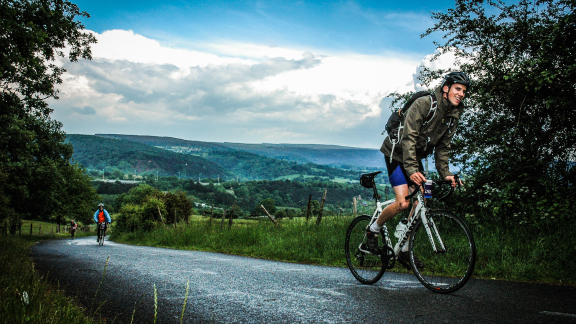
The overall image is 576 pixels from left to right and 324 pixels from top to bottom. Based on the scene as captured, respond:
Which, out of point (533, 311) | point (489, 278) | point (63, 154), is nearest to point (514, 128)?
point (489, 278)

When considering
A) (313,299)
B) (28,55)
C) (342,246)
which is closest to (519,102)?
(342,246)

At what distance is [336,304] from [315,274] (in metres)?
2.15

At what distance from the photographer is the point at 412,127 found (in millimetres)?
4512

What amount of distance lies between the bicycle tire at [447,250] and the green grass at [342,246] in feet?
3.71

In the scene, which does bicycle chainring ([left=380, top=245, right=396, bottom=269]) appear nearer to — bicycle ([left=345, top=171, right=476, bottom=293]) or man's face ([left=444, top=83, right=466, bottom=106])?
bicycle ([left=345, top=171, right=476, bottom=293])

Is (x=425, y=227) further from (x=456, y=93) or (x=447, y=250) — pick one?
(x=456, y=93)

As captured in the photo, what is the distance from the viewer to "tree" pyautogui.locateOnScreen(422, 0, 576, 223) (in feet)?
27.9

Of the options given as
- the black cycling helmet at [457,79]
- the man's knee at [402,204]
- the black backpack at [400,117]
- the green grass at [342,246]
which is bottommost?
the green grass at [342,246]

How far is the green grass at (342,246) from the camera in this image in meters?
5.82

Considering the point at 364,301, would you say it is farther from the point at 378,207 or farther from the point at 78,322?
the point at 78,322

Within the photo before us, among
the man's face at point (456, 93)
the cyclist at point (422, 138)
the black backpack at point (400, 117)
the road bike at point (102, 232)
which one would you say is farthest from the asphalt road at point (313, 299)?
the road bike at point (102, 232)

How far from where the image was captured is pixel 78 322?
316cm

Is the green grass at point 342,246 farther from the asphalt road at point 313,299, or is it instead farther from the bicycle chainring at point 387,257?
the bicycle chainring at point 387,257

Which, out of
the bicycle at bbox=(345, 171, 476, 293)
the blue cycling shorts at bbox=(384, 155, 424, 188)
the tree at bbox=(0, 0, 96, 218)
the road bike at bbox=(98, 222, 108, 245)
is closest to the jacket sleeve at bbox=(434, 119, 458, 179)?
the blue cycling shorts at bbox=(384, 155, 424, 188)
